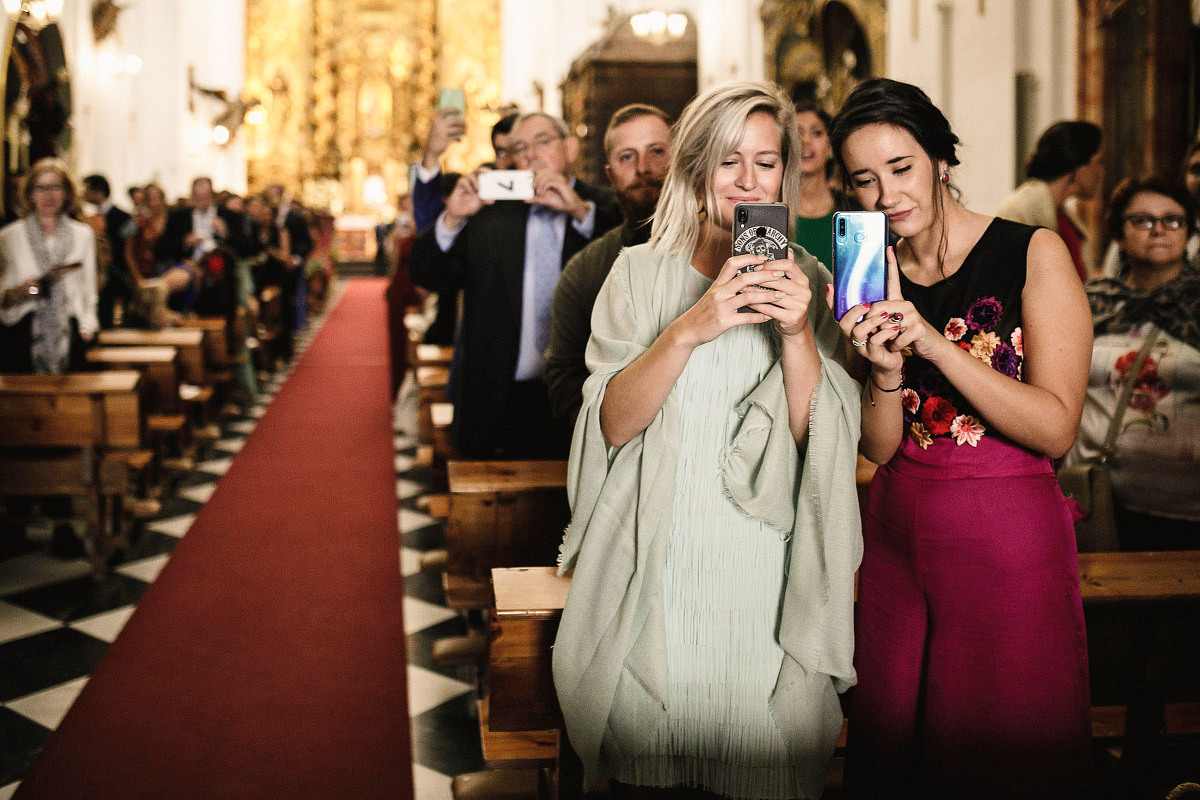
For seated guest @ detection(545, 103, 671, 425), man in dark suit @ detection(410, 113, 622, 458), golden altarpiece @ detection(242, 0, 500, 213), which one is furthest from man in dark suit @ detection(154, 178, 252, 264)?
golden altarpiece @ detection(242, 0, 500, 213)

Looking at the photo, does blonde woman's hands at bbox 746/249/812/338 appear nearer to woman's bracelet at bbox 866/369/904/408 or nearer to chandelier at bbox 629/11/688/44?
woman's bracelet at bbox 866/369/904/408

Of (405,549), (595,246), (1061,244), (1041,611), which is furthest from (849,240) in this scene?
(405,549)

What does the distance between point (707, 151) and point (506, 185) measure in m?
1.58

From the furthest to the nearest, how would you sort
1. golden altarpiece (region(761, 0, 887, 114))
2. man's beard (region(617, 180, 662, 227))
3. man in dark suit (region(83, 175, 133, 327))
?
1. golden altarpiece (region(761, 0, 887, 114))
2. man in dark suit (region(83, 175, 133, 327))
3. man's beard (region(617, 180, 662, 227))

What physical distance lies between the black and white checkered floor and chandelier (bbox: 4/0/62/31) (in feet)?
17.2

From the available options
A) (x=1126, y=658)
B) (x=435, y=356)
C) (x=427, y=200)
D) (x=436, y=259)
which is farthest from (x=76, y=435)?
(x=1126, y=658)

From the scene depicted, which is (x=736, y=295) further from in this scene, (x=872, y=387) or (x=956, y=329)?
(x=956, y=329)

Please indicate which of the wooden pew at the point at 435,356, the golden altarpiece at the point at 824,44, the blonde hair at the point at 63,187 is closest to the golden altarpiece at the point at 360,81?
the golden altarpiece at the point at 824,44

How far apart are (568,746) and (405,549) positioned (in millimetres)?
3041

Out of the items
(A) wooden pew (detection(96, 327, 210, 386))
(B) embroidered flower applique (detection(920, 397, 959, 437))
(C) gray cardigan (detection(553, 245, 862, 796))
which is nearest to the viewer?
(C) gray cardigan (detection(553, 245, 862, 796))

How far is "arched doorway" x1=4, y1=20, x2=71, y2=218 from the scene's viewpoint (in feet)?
28.5

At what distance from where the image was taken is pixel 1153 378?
9.23 feet

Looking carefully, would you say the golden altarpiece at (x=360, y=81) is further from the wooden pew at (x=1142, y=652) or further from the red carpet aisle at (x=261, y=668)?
the wooden pew at (x=1142, y=652)

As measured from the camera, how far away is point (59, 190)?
16.2ft
